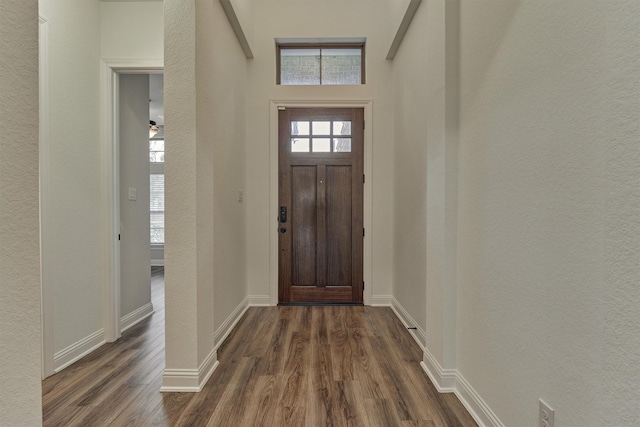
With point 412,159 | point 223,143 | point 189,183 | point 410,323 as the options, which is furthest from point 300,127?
point 410,323

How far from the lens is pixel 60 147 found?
2.22 meters

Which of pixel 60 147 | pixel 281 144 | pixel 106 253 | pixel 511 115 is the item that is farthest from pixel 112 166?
pixel 511 115

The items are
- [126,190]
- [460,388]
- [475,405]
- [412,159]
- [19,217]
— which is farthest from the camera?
[126,190]

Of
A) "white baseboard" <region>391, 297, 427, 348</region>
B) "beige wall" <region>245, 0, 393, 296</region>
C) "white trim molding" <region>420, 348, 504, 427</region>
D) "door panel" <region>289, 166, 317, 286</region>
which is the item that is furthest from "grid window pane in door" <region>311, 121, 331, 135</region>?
"white trim molding" <region>420, 348, 504, 427</region>

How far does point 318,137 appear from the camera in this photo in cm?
363

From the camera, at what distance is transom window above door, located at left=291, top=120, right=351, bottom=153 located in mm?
3631

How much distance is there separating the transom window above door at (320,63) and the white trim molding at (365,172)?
289 mm

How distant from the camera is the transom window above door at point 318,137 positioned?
3631mm

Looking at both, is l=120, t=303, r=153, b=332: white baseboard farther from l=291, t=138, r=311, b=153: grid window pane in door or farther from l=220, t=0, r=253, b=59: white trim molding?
l=220, t=0, r=253, b=59: white trim molding

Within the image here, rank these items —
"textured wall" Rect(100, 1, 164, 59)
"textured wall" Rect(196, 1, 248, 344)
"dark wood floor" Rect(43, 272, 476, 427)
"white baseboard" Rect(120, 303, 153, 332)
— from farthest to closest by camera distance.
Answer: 1. "white baseboard" Rect(120, 303, 153, 332)
2. "textured wall" Rect(100, 1, 164, 59)
3. "textured wall" Rect(196, 1, 248, 344)
4. "dark wood floor" Rect(43, 272, 476, 427)

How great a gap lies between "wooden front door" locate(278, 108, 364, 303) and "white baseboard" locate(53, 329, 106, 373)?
170 cm

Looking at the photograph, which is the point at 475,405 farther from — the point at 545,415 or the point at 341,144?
the point at 341,144

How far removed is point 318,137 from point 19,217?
301cm

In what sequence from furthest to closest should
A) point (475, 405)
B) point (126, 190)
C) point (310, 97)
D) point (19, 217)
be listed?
point (310, 97) → point (126, 190) → point (475, 405) → point (19, 217)
